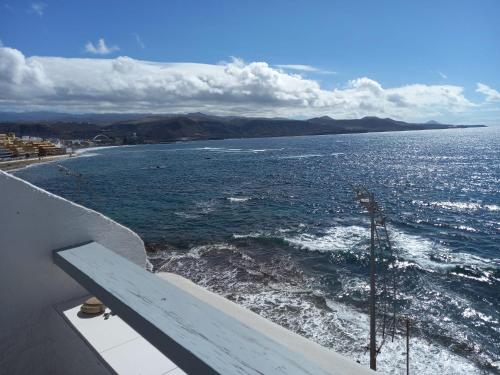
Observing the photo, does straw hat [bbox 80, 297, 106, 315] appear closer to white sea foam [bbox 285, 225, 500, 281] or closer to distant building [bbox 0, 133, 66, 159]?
white sea foam [bbox 285, 225, 500, 281]

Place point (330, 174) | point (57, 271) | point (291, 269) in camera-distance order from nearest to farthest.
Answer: point (57, 271)
point (291, 269)
point (330, 174)

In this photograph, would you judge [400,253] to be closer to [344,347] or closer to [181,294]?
[344,347]

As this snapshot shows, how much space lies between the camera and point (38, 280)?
13.0 ft

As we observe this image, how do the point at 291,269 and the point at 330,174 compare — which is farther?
the point at 330,174

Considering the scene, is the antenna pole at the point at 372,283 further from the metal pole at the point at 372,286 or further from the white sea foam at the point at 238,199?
the white sea foam at the point at 238,199

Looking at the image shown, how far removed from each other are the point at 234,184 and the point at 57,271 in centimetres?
5261

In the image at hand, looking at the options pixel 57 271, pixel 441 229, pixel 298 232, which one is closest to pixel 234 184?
pixel 298 232

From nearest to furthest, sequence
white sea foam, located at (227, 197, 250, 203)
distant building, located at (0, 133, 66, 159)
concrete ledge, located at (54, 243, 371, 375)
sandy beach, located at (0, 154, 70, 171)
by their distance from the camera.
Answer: concrete ledge, located at (54, 243, 371, 375) < white sea foam, located at (227, 197, 250, 203) < sandy beach, located at (0, 154, 70, 171) < distant building, located at (0, 133, 66, 159)

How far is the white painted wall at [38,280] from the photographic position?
12.2ft

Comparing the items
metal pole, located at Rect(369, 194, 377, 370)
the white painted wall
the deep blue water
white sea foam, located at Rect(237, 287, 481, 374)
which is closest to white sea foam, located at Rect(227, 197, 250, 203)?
the deep blue water

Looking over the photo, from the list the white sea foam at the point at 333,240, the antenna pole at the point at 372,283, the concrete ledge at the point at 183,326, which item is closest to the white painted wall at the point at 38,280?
the concrete ledge at the point at 183,326

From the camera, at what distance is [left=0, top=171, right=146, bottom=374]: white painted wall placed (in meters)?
3.71

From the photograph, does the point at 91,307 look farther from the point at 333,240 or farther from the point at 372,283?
the point at 333,240

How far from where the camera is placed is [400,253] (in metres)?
25.0
